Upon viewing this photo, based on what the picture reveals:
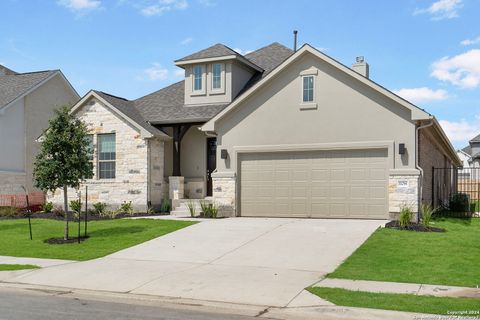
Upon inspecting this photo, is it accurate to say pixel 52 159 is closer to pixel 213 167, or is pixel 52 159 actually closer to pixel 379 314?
pixel 213 167

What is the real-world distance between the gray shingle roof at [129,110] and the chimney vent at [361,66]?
870cm

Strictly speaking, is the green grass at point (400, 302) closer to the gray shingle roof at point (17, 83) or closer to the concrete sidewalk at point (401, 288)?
the concrete sidewalk at point (401, 288)

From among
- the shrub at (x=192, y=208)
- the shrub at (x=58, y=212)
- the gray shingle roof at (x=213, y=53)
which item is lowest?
the shrub at (x=58, y=212)

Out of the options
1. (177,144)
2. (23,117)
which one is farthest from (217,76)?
(23,117)

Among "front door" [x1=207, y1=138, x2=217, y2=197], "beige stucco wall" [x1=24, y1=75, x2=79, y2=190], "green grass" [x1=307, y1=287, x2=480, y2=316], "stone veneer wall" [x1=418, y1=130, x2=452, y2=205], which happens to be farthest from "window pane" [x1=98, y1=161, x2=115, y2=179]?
"green grass" [x1=307, y1=287, x2=480, y2=316]

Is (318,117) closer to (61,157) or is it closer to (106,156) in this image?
(61,157)

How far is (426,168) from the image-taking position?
66.5 feet

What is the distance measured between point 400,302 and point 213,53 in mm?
17235

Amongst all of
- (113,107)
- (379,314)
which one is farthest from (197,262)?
(113,107)

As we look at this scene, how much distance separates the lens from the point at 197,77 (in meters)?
24.0

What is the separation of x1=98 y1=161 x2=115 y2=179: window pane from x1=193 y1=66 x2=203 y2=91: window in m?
5.13

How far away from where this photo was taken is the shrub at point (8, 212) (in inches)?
881

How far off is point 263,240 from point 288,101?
21.9 ft

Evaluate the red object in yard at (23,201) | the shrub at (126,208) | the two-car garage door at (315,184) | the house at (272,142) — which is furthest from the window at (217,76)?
the red object in yard at (23,201)
